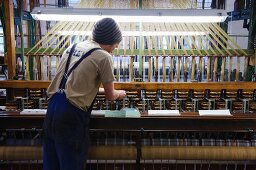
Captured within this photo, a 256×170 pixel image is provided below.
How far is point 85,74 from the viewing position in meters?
1.99

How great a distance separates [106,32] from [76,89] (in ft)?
1.39

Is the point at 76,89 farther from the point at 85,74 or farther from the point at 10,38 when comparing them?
the point at 10,38

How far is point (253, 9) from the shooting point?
4.54 metres

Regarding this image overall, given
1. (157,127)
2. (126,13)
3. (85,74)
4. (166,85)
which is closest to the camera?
(85,74)

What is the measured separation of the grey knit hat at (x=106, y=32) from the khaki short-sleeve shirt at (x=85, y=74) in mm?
58

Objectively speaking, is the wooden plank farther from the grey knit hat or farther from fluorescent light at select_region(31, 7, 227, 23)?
the grey knit hat

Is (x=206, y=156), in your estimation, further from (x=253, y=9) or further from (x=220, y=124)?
(x=253, y=9)

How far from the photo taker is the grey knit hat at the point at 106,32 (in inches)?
80.7

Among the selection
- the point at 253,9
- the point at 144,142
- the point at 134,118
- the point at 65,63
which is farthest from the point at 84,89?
the point at 253,9

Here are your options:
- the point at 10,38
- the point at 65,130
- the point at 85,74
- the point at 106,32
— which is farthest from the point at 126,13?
the point at 10,38

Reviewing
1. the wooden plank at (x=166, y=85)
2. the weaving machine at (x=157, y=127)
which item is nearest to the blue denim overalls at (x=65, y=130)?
the weaving machine at (x=157, y=127)

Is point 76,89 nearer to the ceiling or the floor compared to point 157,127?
nearer to the ceiling

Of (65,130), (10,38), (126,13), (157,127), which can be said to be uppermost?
(126,13)

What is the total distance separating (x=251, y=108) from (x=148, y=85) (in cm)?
105
